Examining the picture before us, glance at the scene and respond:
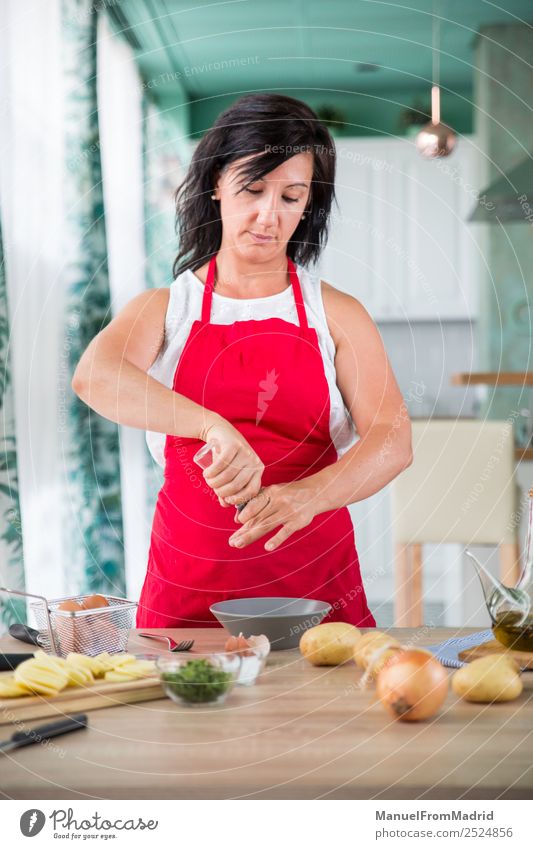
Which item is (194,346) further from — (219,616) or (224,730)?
(224,730)

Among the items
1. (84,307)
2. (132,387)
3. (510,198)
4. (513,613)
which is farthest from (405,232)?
(513,613)

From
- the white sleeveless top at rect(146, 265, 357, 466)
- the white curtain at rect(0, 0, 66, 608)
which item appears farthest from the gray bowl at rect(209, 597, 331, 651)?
the white curtain at rect(0, 0, 66, 608)

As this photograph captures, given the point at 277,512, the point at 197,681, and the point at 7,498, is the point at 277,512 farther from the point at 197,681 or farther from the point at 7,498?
the point at 7,498

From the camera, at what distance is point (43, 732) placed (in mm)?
638

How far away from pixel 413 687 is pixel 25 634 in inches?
17.8

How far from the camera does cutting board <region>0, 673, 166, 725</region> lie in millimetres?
688

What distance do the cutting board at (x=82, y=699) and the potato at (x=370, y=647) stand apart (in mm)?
→ 179

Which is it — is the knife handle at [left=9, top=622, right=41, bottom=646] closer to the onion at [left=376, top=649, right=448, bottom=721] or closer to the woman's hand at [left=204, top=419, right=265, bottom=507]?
the woman's hand at [left=204, top=419, right=265, bottom=507]

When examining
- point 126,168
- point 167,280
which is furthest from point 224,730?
point 167,280

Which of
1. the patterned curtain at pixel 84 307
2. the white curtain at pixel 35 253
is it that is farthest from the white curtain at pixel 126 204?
the white curtain at pixel 35 253

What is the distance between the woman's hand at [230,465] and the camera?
0.92 metres

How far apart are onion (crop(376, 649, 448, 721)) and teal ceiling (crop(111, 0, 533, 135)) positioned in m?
1.94
